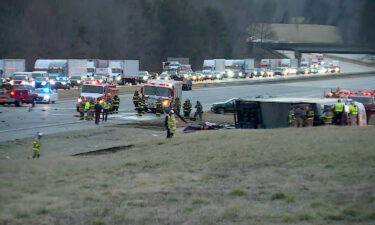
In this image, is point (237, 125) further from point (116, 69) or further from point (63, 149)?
point (116, 69)

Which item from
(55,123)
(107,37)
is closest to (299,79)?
(107,37)

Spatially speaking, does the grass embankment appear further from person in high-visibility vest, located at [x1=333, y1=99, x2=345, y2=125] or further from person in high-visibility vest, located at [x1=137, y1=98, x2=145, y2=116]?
person in high-visibility vest, located at [x1=137, y1=98, x2=145, y2=116]

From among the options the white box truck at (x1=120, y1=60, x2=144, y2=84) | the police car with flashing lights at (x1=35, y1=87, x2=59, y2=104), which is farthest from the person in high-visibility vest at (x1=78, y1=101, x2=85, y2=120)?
the white box truck at (x1=120, y1=60, x2=144, y2=84)

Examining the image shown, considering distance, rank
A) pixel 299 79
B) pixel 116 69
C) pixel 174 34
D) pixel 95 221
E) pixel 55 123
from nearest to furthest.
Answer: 1. pixel 95 221
2. pixel 55 123
3. pixel 116 69
4. pixel 299 79
5. pixel 174 34

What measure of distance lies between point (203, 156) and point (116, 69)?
5452 cm

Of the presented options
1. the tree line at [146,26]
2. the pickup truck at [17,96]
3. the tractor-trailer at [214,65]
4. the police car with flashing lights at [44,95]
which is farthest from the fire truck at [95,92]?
the tractor-trailer at [214,65]

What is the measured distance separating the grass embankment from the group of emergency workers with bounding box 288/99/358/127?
568cm

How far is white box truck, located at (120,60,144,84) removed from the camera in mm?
70562

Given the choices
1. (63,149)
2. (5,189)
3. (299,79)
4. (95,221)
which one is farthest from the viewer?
(299,79)

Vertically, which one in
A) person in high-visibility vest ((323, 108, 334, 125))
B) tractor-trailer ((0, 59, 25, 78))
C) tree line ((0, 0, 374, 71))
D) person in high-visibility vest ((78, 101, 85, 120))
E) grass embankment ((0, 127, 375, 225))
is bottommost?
person in high-visibility vest ((78, 101, 85, 120))

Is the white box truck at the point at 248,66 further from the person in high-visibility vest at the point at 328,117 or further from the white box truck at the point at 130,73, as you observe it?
the person in high-visibility vest at the point at 328,117

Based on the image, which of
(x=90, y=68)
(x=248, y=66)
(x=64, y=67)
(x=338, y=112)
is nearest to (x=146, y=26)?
(x=248, y=66)

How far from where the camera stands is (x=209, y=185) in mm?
12945

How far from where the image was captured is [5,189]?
12711 millimetres
